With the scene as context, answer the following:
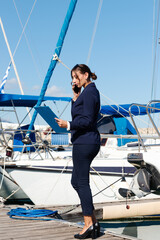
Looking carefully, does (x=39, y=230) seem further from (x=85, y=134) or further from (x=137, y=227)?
(x=137, y=227)

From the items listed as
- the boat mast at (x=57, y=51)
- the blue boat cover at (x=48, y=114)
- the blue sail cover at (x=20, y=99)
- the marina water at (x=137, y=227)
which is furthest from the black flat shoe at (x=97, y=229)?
the blue sail cover at (x=20, y=99)

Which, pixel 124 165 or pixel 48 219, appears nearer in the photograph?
pixel 48 219

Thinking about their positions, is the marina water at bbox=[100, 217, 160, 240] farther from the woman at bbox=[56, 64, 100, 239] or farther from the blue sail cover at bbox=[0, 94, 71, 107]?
the blue sail cover at bbox=[0, 94, 71, 107]

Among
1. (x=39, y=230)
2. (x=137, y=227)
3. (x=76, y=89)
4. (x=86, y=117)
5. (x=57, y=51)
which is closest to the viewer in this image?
(x=86, y=117)

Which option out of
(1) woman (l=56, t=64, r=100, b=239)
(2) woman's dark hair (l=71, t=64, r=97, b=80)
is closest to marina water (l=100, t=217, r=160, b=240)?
(1) woman (l=56, t=64, r=100, b=239)

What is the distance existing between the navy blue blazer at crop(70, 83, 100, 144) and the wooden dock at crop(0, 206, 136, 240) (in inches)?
38.7

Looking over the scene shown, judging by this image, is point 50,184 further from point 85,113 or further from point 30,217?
point 85,113

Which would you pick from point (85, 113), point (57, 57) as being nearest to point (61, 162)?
point (57, 57)

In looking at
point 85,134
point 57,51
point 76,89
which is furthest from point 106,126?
point 85,134

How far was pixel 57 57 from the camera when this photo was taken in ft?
31.4

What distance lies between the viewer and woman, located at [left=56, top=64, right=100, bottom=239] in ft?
10.2

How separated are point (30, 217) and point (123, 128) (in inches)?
292

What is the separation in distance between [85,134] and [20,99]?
7.82 m

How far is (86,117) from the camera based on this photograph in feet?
10.2
